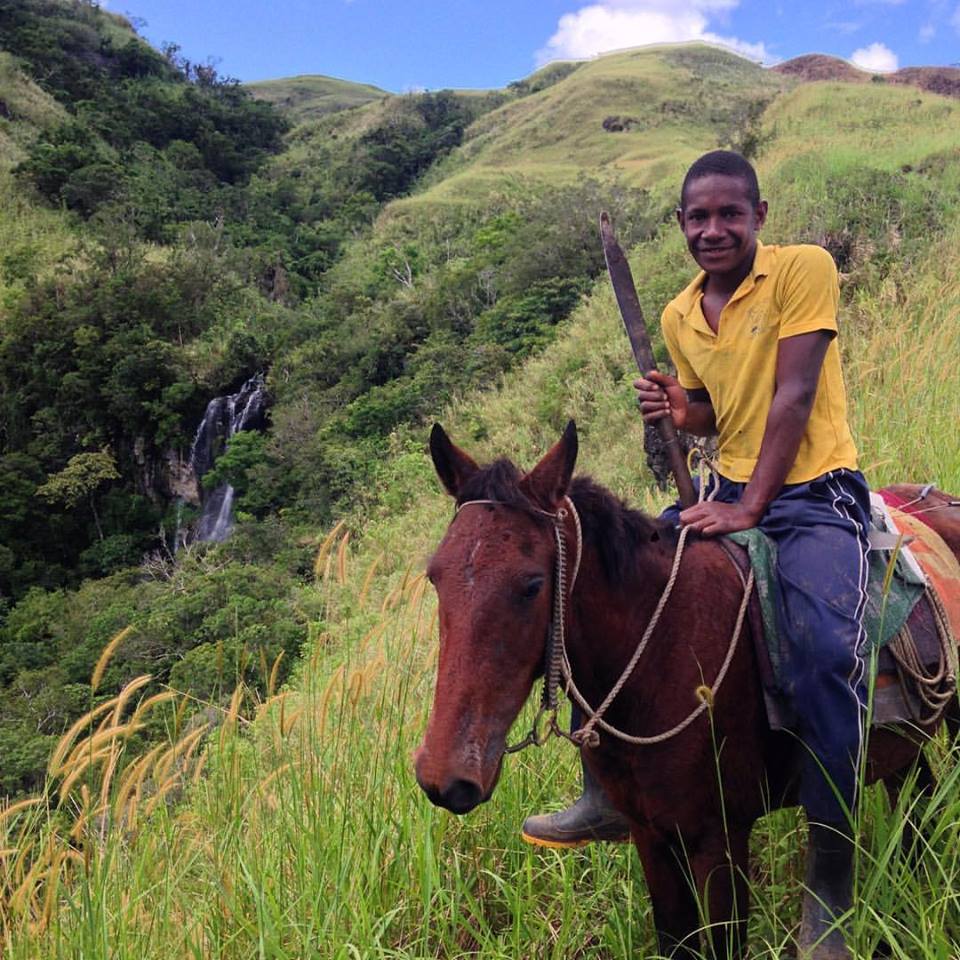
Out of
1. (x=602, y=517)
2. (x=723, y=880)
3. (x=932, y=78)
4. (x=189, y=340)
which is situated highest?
(x=932, y=78)

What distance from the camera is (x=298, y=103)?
10162cm

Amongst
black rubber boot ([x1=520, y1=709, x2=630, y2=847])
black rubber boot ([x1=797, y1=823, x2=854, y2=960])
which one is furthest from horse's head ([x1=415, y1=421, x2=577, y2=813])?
black rubber boot ([x1=797, y1=823, x2=854, y2=960])

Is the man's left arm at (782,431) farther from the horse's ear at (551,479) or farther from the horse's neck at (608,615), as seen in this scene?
the horse's ear at (551,479)

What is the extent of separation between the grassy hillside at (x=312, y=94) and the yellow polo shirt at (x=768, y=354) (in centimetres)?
10076

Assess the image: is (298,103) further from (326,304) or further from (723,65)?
(326,304)

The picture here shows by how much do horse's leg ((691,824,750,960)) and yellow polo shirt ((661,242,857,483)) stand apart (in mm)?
1003

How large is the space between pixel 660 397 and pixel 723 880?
4.37 feet

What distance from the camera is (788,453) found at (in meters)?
2.03

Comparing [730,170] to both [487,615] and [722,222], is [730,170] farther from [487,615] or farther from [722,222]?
[487,615]

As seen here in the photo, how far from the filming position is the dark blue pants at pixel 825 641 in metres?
1.83

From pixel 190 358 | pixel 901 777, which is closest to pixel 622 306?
pixel 901 777

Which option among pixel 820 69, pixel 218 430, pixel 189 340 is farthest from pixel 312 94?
pixel 218 430

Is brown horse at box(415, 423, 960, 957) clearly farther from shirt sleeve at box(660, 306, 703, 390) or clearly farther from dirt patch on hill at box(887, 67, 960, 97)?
dirt patch on hill at box(887, 67, 960, 97)

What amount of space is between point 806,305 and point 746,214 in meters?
0.34
